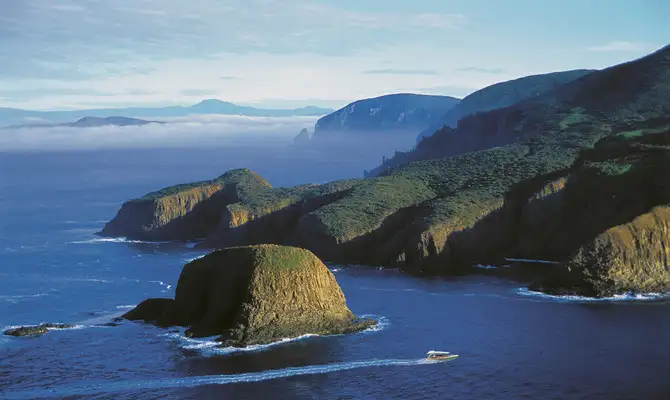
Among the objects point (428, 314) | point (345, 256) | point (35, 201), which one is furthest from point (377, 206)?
point (35, 201)

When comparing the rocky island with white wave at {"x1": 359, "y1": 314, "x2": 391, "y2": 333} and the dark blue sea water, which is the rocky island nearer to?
the dark blue sea water

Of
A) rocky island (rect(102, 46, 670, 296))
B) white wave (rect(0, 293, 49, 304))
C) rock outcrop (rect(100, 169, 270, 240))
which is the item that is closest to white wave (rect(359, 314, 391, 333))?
rocky island (rect(102, 46, 670, 296))

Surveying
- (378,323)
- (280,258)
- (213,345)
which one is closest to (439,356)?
(378,323)

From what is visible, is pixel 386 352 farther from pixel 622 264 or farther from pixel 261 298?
pixel 622 264

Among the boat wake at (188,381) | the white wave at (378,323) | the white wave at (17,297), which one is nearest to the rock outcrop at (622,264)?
the white wave at (378,323)

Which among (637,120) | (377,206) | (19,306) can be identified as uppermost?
(637,120)

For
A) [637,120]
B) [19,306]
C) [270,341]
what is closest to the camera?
[270,341]

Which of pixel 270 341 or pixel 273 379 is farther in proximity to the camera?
pixel 270 341

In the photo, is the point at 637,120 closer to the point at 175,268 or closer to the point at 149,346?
the point at 175,268
